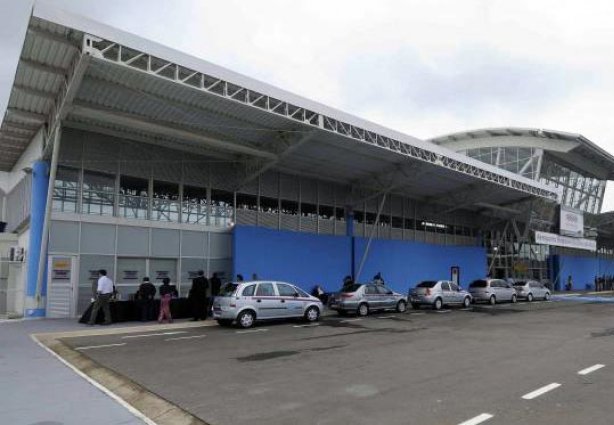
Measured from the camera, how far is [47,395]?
25.3ft

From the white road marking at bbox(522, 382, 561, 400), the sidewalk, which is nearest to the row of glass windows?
the sidewalk

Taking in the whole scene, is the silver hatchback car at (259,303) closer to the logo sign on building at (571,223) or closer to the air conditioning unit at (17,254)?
the air conditioning unit at (17,254)

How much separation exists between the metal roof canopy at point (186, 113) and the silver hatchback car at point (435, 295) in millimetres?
5539

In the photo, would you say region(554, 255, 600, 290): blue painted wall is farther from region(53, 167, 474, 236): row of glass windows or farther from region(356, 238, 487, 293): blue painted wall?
region(53, 167, 474, 236): row of glass windows

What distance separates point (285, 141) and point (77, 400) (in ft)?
50.8

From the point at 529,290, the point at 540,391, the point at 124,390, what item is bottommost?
the point at 124,390

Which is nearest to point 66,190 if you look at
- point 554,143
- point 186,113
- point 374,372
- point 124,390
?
point 186,113

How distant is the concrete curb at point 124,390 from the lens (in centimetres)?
668

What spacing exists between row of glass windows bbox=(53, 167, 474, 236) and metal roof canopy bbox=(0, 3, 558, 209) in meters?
1.38

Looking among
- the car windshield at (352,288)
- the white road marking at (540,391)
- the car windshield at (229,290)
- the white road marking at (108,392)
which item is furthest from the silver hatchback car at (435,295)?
the white road marking at (108,392)

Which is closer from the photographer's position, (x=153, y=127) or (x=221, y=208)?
(x=153, y=127)

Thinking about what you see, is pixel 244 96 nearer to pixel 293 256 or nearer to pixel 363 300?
pixel 363 300

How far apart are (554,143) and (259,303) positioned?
3572 centimetres

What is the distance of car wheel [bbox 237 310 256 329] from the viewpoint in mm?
16875
